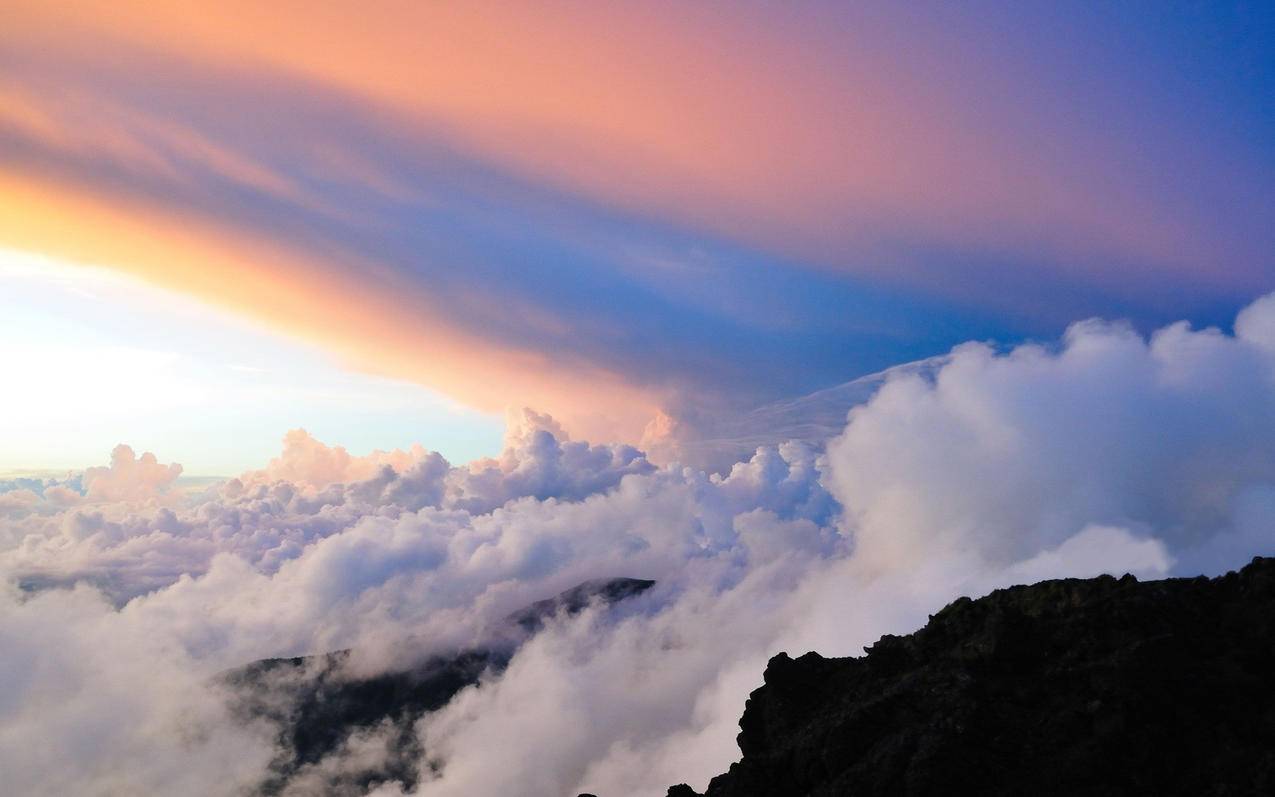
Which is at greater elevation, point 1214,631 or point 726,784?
point 1214,631

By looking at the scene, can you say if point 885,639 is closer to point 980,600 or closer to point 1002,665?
point 980,600

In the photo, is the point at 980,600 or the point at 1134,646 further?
the point at 980,600

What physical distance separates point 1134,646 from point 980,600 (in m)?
16.7

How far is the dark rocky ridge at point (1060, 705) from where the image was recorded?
41.8 meters

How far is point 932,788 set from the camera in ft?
143

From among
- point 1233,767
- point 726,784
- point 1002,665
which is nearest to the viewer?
point 1233,767

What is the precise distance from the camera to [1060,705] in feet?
153

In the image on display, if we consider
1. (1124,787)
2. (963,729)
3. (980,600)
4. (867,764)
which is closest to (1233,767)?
(1124,787)

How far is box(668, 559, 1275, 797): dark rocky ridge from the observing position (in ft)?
137

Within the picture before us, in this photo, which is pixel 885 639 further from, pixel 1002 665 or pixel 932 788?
pixel 932 788

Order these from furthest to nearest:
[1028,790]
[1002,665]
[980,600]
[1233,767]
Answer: [980,600] < [1002,665] < [1028,790] < [1233,767]

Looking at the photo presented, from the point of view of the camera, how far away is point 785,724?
5972cm

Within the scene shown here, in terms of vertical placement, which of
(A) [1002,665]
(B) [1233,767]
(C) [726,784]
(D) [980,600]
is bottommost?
(C) [726,784]

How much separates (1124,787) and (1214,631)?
13643 millimetres
